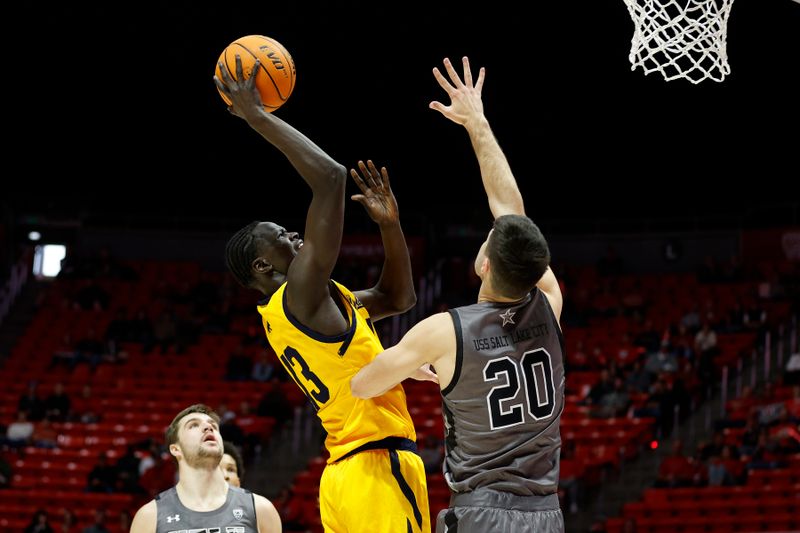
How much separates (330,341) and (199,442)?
1.63 metres

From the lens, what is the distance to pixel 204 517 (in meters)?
5.04

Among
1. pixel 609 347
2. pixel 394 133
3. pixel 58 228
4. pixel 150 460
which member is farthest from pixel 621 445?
Answer: pixel 58 228

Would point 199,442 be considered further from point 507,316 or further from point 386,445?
point 507,316

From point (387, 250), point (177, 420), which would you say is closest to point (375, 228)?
point (177, 420)

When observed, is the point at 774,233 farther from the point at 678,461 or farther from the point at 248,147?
the point at 248,147

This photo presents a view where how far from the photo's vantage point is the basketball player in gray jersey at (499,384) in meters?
3.19

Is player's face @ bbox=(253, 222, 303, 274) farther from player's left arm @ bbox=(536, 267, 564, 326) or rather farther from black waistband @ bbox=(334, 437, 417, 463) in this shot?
player's left arm @ bbox=(536, 267, 564, 326)

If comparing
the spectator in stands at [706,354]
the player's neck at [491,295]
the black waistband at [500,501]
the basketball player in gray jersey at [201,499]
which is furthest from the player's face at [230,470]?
the spectator in stands at [706,354]

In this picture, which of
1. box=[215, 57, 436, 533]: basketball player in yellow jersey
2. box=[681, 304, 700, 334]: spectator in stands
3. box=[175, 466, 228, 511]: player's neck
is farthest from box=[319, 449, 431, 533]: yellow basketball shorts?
box=[681, 304, 700, 334]: spectator in stands

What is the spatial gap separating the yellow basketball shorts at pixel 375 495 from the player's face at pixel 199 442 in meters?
1.41

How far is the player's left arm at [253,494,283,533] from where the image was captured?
511 centimetres

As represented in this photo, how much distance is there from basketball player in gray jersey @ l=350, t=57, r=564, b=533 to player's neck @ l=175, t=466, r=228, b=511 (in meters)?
2.04

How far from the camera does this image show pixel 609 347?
55.5 ft

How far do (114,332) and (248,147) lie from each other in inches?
212
